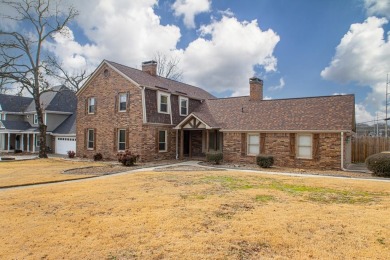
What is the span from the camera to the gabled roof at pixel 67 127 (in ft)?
106

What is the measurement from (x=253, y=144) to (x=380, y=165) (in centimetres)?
818

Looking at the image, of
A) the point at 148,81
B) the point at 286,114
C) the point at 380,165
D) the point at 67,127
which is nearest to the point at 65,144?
the point at 67,127

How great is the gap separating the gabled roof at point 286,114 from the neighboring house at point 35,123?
17.7 meters

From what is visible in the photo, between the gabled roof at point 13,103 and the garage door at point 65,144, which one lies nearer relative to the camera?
the garage door at point 65,144

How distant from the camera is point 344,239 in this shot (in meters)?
5.57

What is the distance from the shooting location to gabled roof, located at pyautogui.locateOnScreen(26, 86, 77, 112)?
117ft

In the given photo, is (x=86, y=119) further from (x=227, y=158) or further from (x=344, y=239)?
(x=344, y=239)

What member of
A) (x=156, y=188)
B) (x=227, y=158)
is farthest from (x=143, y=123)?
(x=156, y=188)

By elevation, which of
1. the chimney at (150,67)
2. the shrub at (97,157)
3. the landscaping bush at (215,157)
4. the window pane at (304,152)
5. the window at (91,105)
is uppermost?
the chimney at (150,67)

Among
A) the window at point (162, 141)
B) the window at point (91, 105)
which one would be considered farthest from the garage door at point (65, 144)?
the window at point (162, 141)

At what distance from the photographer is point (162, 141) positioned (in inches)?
923

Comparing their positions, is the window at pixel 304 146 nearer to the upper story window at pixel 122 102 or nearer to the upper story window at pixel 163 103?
the upper story window at pixel 163 103

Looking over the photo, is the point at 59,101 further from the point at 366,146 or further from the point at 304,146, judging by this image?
the point at 366,146

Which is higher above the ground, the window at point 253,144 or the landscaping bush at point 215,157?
the window at point 253,144
